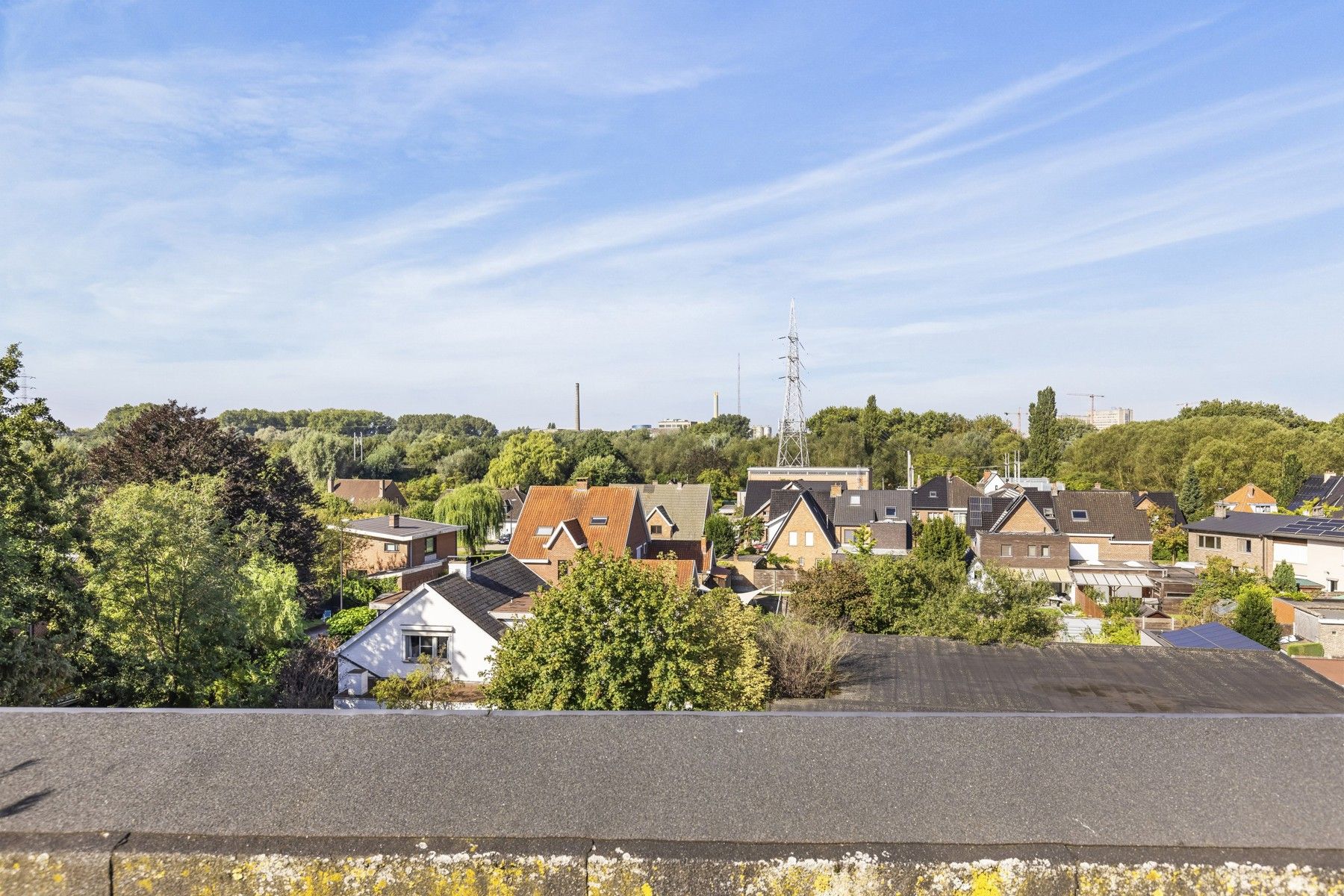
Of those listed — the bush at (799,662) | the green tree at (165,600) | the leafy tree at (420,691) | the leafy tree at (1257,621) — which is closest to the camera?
the green tree at (165,600)

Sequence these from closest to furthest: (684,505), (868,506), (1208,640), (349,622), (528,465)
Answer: (1208,640)
(349,622)
(868,506)
(684,505)
(528,465)

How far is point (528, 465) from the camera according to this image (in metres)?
72.7

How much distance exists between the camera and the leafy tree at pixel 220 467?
24.5m

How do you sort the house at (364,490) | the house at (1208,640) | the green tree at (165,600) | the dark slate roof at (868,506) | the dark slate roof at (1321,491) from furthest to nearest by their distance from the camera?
1. the house at (364,490)
2. the dark slate roof at (1321,491)
3. the dark slate roof at (868,506)
4. the house at (1208,640)
5. the green tree at (165,600)

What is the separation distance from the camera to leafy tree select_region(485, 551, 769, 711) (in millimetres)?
10148

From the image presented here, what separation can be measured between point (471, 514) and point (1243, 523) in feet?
140

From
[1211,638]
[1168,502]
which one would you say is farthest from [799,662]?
[1168,502]

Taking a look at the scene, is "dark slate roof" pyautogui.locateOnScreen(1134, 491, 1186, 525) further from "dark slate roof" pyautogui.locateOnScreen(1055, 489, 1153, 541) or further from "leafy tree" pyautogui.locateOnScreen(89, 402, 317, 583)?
"leafy tree" pyautogui.locateOnScreen(89, 402, 317, 583)

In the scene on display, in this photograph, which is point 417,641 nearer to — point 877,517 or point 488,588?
point 488,588

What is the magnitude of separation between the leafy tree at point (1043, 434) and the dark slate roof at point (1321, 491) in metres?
19.0

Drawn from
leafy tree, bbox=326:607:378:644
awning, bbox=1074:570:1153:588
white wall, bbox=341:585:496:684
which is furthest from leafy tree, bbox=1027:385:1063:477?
white wall, bbox=341:585:496:684

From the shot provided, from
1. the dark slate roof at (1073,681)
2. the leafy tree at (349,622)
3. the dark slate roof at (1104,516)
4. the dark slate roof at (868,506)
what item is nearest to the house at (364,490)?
the dark slate roof at (868,506)

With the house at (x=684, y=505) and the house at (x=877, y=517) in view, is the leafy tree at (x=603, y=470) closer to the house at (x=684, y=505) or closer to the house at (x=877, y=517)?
the house at (x=684, y=505)

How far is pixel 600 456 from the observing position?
74.8m
